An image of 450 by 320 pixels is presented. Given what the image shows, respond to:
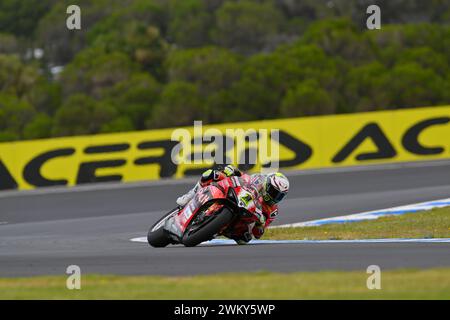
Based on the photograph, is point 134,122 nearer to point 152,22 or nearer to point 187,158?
point 187,158

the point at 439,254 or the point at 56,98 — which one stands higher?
the point at 56,98

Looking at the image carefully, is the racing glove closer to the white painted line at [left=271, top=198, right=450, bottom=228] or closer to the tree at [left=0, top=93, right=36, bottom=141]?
the white painted line at [left=271, top=198, right=450, bottom=228]

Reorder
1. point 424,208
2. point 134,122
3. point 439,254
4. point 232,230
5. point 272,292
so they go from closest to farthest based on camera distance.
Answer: point 272,292 → point 439,254 → point 232,230 → point 424,208 → point 134,122

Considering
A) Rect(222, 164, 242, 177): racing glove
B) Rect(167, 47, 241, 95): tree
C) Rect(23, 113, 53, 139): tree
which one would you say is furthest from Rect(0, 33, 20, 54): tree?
Rect(222, 164, 242, 177): racing glove

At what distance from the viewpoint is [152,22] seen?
246 ft

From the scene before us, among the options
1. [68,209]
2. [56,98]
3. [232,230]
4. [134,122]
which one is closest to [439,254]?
[232,230]

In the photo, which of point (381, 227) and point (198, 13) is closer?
point (381, 227)

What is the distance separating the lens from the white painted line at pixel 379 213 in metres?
17.4

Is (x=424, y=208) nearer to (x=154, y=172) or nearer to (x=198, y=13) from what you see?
(x=154, y=172)

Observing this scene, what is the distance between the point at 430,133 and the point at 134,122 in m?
23.3

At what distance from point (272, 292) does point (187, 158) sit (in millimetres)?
15234

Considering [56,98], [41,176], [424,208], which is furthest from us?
[56,98]

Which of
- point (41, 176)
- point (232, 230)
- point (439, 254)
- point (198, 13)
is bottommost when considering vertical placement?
point (439, 254)

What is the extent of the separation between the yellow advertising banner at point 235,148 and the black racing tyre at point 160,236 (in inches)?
417
